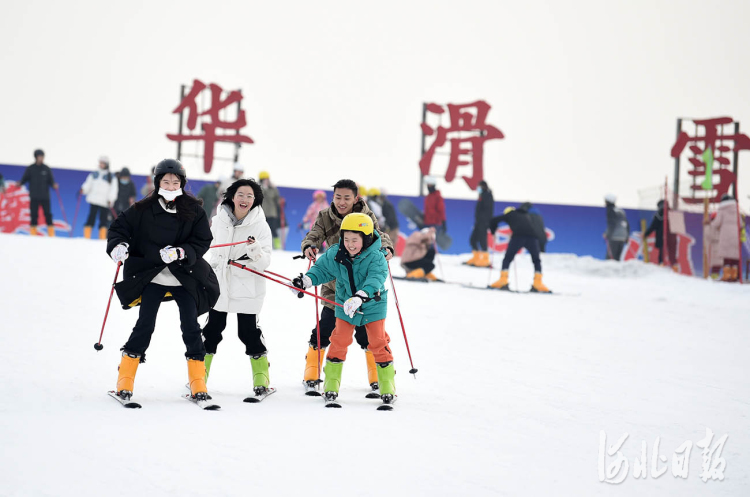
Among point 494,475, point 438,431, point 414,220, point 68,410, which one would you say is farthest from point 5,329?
point 414,220

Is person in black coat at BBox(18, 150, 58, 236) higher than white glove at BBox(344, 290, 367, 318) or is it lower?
higher

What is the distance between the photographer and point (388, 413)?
14.4 ft

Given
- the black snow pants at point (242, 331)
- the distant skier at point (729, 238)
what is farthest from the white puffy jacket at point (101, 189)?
the distant skier at point (729, 238)

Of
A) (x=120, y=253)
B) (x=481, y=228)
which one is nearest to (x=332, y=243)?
(x=120, y=253)

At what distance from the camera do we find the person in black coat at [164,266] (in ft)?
13.5

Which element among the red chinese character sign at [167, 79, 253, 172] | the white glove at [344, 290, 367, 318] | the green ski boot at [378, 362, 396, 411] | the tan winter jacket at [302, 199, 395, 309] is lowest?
the green ski boot at [378, 362, 396, 411]

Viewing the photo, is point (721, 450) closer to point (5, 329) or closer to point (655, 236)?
point (5, 329)

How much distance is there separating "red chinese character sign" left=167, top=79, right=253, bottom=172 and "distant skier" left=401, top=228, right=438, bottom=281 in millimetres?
7971

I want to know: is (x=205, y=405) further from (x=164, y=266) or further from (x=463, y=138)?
(x=463, y=138)

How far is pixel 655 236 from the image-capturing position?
1727 centimetres

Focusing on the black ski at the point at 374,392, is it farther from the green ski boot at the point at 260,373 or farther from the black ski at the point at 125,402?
the black ski at the point at 125,402

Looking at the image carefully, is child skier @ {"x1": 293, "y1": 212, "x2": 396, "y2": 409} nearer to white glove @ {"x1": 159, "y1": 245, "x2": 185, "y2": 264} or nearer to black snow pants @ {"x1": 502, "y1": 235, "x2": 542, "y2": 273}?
white glove @ {"x1": 159, "y1": 245, "x2": 185, "y2": 264}

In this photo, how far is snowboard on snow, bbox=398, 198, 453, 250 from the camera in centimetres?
1678

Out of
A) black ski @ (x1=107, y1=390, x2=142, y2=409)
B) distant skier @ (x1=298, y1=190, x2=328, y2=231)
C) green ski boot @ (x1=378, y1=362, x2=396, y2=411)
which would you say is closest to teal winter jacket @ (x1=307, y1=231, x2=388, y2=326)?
green ski boot @ (x1=378, y1=362, x2=396, y2=411)
